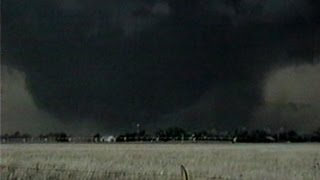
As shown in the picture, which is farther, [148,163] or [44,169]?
[148,163]

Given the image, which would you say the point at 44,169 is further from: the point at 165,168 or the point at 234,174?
the point at 234,174

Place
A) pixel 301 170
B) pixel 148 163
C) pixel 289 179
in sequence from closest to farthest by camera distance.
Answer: pixel 289 179 → pixel 301 170 → pixel 148 163

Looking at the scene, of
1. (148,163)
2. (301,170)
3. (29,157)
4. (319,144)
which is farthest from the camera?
(319,144)

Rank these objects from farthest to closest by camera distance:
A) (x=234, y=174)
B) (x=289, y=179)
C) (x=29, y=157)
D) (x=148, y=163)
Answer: (x=29, y=157) → (x=148, y=163) → (x=234, y=174) → (x=289, y=179)

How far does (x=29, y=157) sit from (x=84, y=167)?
401cm

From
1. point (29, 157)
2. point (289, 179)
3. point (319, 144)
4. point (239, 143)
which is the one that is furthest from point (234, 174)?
point (239, 143)

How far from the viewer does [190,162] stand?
21891 mm

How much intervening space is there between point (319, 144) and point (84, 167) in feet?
49.4

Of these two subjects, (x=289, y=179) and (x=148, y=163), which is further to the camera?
(x=148, y=163)

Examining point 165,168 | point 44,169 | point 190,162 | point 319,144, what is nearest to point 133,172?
point 165,168

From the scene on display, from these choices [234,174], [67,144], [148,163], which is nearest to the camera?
[234,174]

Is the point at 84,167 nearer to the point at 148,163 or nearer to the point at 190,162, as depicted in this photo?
the point at 148,163

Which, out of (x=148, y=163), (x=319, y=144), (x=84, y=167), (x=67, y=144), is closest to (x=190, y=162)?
(x=148, y=163)

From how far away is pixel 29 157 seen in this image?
76.3 ft
